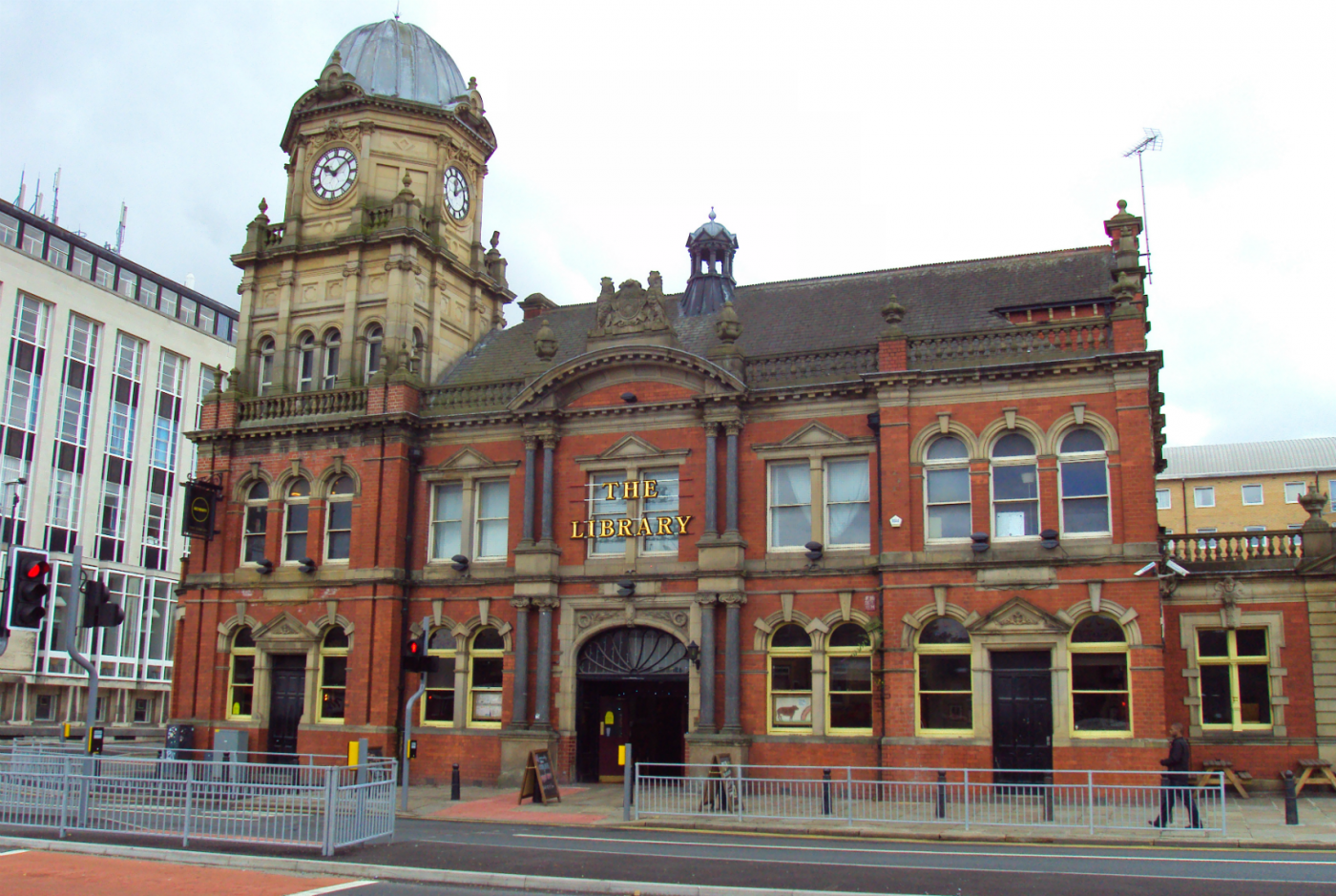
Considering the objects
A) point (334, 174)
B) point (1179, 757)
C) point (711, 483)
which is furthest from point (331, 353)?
point (1179, 757)

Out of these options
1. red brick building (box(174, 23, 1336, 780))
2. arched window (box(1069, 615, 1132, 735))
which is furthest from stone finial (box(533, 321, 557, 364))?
arched window (box(1069, 615, 1132, 735))

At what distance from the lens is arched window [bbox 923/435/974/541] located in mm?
26156

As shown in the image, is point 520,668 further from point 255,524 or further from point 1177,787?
point 1177,787

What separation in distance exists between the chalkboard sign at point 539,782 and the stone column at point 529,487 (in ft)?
21.3

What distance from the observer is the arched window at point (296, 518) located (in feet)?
106

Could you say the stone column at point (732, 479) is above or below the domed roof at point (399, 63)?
below

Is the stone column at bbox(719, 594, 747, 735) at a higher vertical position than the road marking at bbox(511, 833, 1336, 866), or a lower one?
higher

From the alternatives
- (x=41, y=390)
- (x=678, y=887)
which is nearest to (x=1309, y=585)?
(x=678, y=887)

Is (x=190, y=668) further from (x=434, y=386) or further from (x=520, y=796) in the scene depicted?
(x=520, y=796)

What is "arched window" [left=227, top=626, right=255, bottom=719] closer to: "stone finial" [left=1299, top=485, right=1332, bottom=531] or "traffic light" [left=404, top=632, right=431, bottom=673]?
"traffic light" [left=404, top=632, right=431, bottom=673]

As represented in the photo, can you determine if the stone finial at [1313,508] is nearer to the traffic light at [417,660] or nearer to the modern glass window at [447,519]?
the traffic light at [417,660]

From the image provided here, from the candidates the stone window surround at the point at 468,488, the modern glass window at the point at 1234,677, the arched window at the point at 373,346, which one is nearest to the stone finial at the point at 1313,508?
the modern glass window at the point at 1234,677

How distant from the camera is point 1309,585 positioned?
2731 centimetres

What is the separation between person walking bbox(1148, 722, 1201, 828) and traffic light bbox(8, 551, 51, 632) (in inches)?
662
